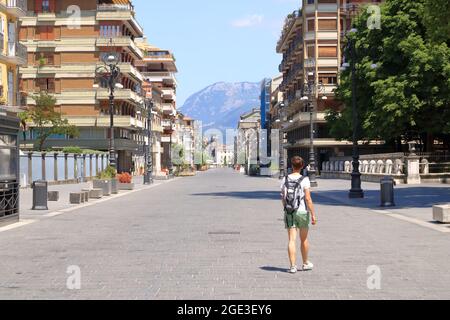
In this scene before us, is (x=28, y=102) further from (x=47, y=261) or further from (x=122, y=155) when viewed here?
(x=47, y=261)

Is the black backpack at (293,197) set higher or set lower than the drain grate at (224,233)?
higher

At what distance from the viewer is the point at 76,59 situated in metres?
79.8

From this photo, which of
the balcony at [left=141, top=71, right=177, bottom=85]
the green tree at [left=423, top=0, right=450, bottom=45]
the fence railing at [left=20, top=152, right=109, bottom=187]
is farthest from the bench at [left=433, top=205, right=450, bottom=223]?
the balcony at [left=141, top=71, right=177, bottom=85]

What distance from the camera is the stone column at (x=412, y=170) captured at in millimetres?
46616

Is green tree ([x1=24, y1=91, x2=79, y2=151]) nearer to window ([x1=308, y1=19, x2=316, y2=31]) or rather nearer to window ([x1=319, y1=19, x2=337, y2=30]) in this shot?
window ([x1=308, y1=19, x2=316, y2=31])

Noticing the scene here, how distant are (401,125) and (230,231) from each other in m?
37.7

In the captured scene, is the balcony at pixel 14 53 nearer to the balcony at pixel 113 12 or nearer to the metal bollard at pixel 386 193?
the metal bollard at pixel 386 193

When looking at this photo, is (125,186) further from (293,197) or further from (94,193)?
(293,197)

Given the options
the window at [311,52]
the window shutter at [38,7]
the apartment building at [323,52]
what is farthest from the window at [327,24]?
the window shutter at [38,7]

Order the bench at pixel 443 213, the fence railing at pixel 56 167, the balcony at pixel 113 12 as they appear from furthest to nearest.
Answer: the balcony at pixel 113 12, the fence railing at pixel 56 167, the bench at pixel 443 213

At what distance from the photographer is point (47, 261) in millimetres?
11477

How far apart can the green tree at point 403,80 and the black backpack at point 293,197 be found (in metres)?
38.2

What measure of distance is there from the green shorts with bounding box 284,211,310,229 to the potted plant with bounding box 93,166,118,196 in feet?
88.5

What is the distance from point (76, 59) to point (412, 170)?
4462cm
